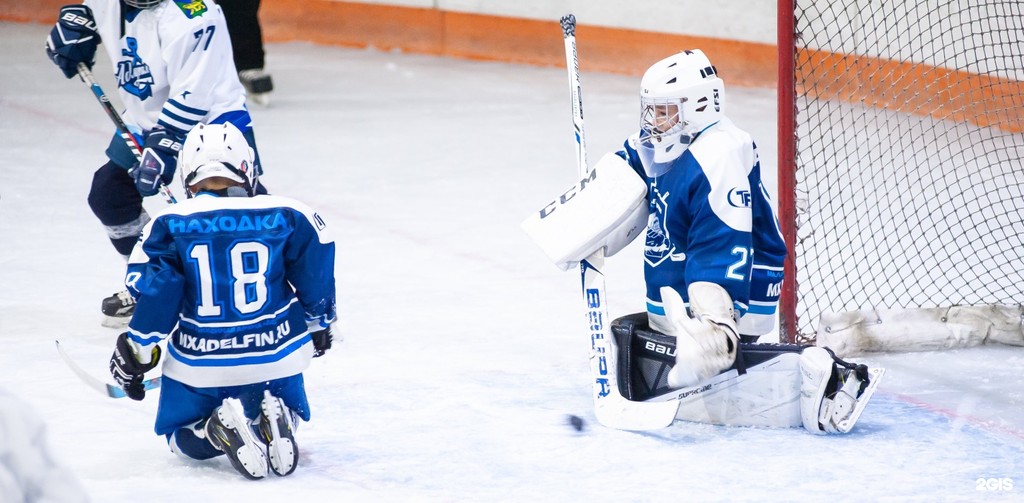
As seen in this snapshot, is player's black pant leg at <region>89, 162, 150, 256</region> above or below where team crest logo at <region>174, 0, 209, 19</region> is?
below

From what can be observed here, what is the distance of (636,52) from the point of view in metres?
8.05

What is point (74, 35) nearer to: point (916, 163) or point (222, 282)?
point (222, 282)

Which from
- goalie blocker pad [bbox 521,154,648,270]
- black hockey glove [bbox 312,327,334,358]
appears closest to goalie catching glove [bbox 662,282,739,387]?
goalie blocker pad [bbox 521,154,648,270]

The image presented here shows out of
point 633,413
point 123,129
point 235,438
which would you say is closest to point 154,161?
point 123,129

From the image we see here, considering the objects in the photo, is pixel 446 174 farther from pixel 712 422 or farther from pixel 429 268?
pixel 712 422

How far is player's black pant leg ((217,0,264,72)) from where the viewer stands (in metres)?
7.17

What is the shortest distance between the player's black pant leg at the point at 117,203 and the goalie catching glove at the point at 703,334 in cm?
179

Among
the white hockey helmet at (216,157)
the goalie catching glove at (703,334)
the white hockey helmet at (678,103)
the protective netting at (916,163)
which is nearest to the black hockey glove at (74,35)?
the white hockey helmet at (216,157)

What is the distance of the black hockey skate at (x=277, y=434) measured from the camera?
289 cm

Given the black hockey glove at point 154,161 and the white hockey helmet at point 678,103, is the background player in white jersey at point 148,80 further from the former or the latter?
the white hockey helmet at point 678,103

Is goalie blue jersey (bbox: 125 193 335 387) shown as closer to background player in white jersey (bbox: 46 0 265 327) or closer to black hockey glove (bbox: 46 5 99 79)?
background player in white jersey (bbox: 46 0 265 327)

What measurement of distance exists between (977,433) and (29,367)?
2353 millimetres

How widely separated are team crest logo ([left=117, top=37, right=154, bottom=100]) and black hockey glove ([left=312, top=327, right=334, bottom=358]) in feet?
4.04

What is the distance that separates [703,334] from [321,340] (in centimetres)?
82
